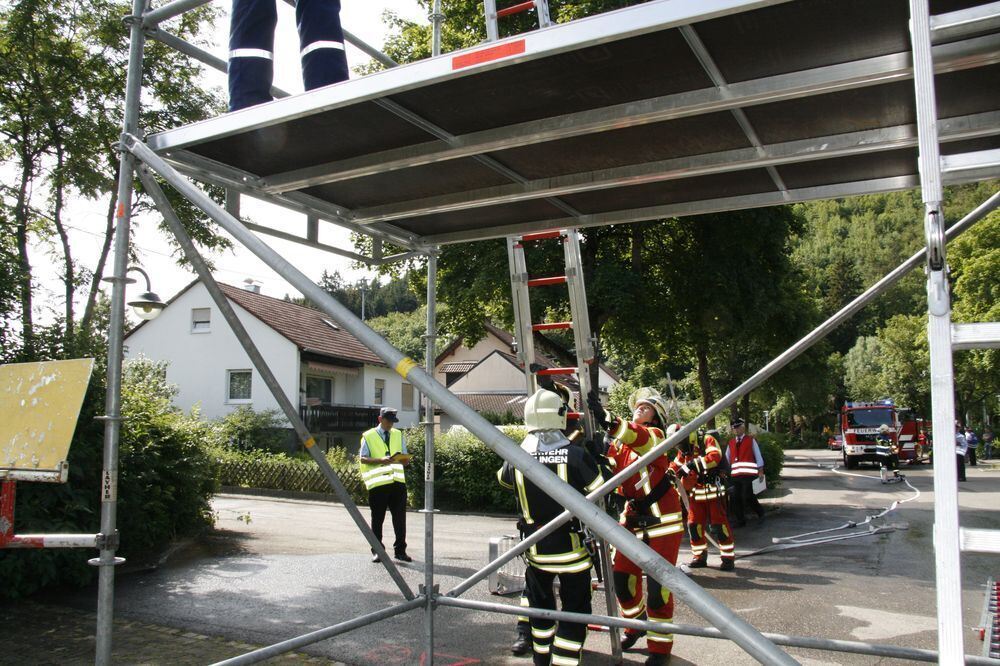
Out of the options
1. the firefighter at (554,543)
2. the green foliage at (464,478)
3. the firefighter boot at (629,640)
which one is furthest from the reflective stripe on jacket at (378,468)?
the green foliage at (464,478)

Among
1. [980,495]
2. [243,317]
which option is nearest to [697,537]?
[980,495]

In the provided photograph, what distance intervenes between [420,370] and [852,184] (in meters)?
2.93

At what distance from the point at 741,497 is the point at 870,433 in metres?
20.7

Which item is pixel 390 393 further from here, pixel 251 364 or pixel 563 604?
pixel 563 604

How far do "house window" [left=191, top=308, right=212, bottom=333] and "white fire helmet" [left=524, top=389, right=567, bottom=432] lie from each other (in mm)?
29676

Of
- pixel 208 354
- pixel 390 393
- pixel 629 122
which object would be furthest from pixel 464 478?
pixel 390 393

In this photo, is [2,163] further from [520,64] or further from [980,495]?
[980,495]

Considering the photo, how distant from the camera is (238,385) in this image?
30922 millimetres

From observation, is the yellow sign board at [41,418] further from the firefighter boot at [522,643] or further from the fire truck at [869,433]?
the fire truck at [869,433]

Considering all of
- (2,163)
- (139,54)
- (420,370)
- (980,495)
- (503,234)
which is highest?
(2,163)

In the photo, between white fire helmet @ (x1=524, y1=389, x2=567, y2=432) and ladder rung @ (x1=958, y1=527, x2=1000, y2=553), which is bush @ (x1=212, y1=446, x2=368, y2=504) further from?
ladder rung @ (x1=958, y1=527, x2=1000, y2=553)

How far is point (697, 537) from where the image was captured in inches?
370

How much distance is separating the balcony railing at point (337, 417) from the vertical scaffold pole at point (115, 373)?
85.6 feet

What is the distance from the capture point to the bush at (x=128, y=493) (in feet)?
23.8
